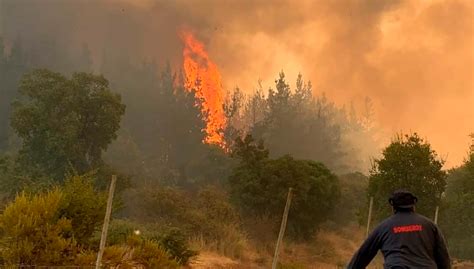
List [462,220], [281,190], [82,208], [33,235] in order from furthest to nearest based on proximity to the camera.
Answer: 1. [462,220]
2. [281,190]
3. [82,208]
4. [33,235]

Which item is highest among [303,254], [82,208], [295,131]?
[295,131]

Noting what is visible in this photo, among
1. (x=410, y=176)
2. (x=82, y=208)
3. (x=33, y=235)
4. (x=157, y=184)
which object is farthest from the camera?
(x=157, y=184)

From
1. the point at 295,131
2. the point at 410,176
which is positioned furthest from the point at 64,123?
the point at 295,131

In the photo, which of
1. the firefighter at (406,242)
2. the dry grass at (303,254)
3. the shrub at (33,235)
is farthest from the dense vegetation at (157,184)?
the firefighter at (406,242)

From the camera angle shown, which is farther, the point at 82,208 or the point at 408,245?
the point at 82,208

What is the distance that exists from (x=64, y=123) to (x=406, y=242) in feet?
163

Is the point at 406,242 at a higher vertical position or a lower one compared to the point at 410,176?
lower

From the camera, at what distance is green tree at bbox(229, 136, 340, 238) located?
43656 mm

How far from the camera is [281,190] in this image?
43250mm

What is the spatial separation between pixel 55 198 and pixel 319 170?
35.8 meters

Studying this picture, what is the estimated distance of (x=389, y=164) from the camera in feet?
124

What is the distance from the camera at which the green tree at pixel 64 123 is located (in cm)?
4984

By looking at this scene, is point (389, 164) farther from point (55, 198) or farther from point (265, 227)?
point (55, 198)

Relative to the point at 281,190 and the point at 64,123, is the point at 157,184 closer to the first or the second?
the point at 64,123
